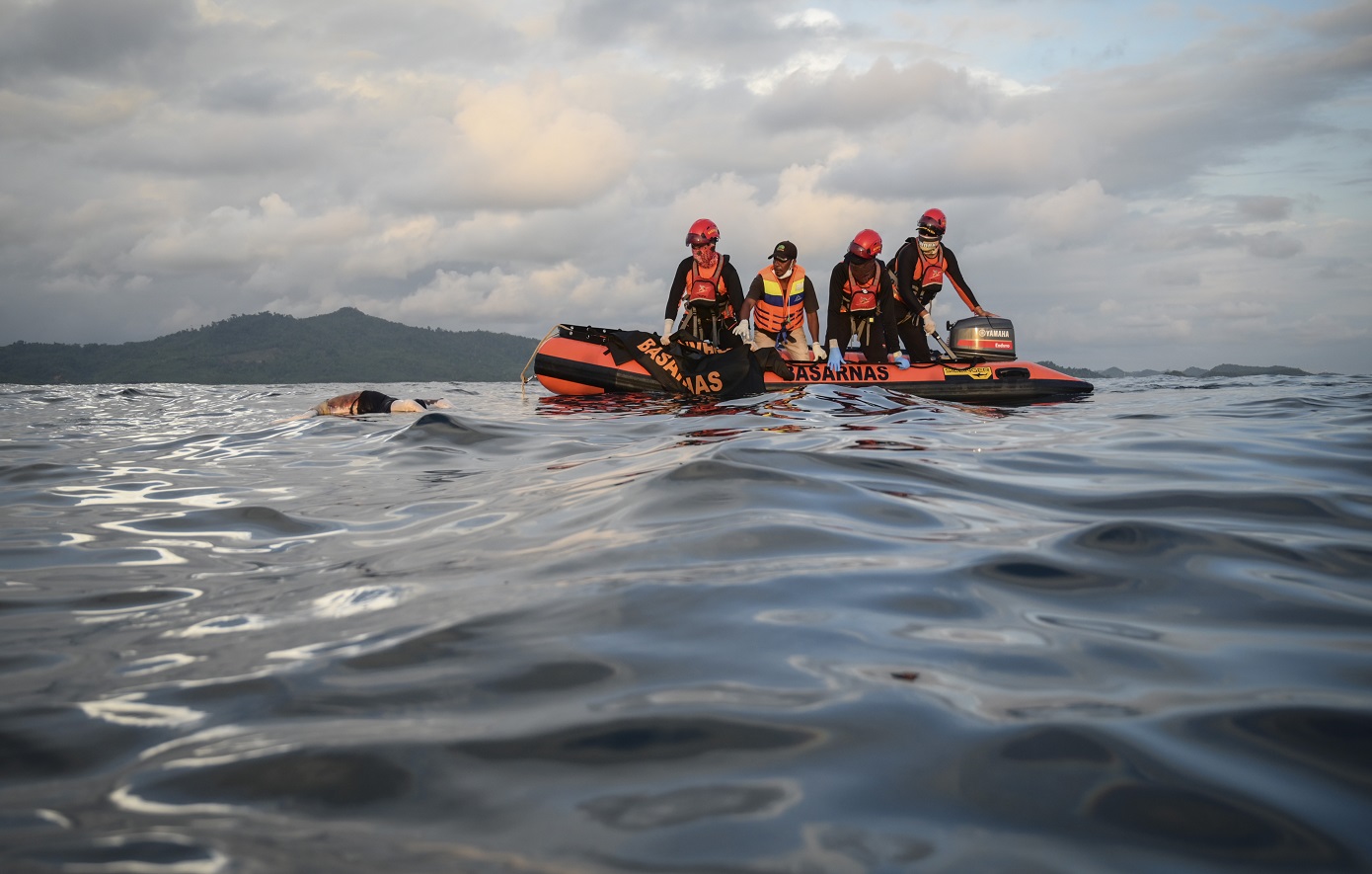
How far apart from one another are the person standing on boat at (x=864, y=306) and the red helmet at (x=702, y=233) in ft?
5.88

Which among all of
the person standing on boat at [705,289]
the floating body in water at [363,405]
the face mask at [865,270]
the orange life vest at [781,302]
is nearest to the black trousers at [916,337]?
the face mask at [865,270]

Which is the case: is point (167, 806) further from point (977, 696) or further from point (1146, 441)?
point (1146, 441)

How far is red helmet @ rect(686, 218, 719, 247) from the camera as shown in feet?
39.3

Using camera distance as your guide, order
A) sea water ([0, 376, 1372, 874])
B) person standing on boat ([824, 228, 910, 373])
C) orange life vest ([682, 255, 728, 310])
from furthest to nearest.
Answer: orange life vest ([682, 255, 728, 310])
person standing on boat ([824, 228, 910, 373])
sea water ([0, 376, 1372, 874])

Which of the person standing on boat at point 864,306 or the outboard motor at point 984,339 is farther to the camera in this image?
the outboard motor at point 984,339

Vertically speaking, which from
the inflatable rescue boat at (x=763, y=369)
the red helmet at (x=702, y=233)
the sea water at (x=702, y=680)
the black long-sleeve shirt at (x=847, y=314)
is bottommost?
the sea water at (x=702, y=680)

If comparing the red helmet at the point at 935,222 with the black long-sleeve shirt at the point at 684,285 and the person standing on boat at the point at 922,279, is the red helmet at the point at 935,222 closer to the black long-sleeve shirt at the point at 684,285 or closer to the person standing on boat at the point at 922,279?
the person standing on boat at the point at 922,279

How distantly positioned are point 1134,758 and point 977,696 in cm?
29

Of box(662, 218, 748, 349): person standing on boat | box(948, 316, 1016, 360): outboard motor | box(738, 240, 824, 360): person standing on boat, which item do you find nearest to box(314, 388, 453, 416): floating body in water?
box(662, 218, 748, 349): person standing on boat

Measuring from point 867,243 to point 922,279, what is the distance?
1.30 meters

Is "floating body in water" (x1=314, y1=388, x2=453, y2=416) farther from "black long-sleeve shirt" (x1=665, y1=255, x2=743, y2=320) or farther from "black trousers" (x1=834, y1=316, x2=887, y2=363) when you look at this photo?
"black trousers" (x1=834, y1=316, x2=887, y2=363)

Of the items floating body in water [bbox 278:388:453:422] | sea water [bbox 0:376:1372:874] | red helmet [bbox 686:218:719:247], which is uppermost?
red helmet [bbox 686:218:719:247]

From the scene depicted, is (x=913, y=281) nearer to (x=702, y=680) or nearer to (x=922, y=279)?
(x=922, y=279)

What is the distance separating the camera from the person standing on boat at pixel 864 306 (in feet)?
38.7
